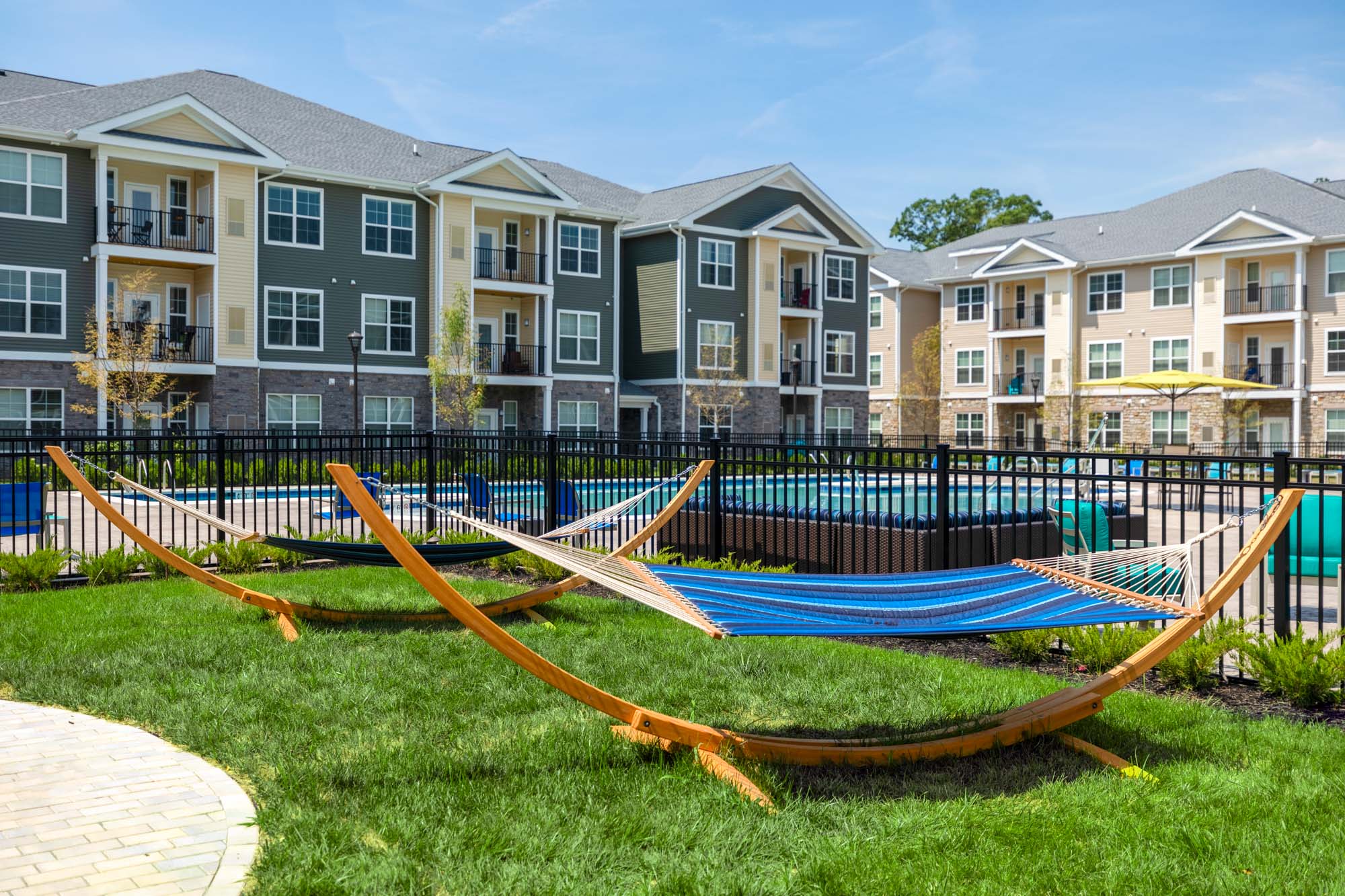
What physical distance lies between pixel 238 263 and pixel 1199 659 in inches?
1142

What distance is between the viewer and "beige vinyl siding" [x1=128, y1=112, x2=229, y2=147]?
28828 millimetres

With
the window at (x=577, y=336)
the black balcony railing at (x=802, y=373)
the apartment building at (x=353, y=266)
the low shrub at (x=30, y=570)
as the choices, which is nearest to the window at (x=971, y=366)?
the apartment building at (x=353, y=266)

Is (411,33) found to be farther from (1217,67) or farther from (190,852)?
(1217,67)

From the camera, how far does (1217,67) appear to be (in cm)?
3102

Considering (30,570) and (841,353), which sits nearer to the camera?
(30,570)

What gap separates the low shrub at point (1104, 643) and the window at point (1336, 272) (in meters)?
40.8

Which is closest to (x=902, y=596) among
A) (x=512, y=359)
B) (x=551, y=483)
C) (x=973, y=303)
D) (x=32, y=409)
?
(x=551, y=483)

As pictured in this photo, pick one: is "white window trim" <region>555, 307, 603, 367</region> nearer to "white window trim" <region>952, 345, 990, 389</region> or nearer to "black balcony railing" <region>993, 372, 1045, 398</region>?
"black balcony railing" <region>993, 372, 1045, 398</region>

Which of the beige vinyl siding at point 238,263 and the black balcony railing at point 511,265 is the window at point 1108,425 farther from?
the beige vinyl siding at point 238,263

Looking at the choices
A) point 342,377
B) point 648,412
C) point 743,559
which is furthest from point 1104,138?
point 743,559

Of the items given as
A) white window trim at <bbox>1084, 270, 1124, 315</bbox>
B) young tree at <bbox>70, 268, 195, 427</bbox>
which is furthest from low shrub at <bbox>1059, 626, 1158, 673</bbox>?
white window trim at <bbox>1084, 270, 1124, 315</bbox>

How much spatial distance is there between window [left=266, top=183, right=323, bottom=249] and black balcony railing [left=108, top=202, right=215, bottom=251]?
180 cm

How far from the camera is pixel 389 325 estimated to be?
33906 mm

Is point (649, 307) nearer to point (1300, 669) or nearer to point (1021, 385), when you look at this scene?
point (1021, 385)
